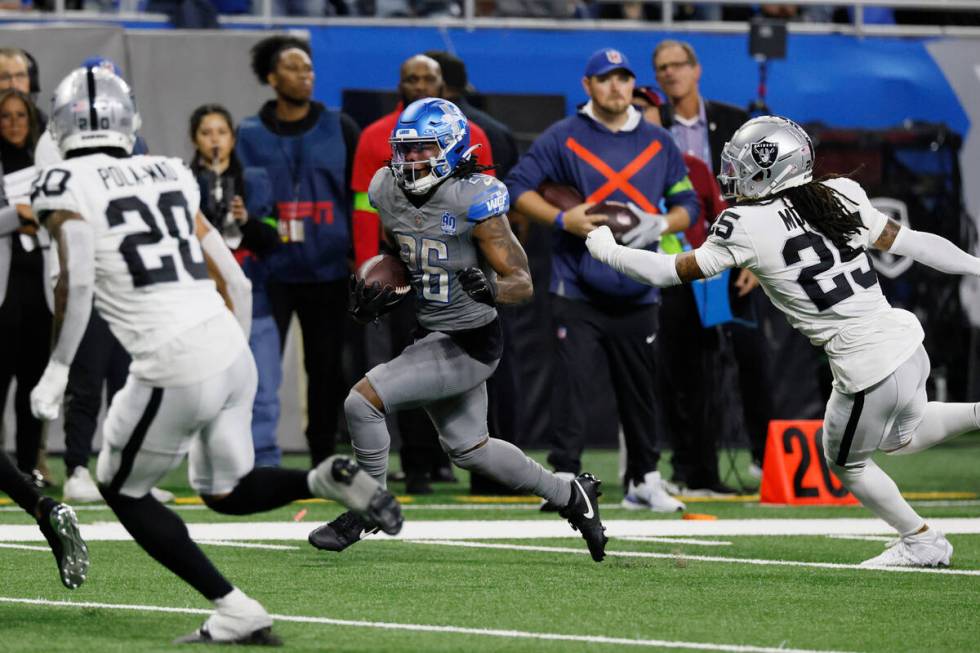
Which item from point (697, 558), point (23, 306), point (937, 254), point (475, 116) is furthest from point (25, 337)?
point (937, 254)

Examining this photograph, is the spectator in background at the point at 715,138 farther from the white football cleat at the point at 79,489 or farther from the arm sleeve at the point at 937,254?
the white football cleat at the point at 79,489

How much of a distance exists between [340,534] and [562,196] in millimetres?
2652

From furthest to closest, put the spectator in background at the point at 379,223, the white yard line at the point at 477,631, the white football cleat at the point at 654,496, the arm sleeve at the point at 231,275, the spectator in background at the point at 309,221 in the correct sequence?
the spectator in background at the point at 309,221
the spectator in background at the point at 379,223
the white football cleat at the point at 654,496
the arm sleeve at the point at 231,275
the white yard line at the point at 477,631

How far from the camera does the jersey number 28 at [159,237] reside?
16.1ft

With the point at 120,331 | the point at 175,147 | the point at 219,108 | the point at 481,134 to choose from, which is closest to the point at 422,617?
the point at 120,331

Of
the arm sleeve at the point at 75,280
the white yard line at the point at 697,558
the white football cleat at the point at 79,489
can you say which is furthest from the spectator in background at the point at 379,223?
the arm sleeve at the point at 75,280

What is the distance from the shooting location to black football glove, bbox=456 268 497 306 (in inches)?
247

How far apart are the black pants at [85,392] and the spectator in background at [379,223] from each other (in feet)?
4.43

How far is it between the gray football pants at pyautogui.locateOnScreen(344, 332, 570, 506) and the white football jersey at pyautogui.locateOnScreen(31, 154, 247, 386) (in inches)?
59.1

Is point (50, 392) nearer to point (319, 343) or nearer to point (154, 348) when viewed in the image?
point (154, 348)

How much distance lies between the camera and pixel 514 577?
6262mm

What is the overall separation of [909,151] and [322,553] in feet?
22.2

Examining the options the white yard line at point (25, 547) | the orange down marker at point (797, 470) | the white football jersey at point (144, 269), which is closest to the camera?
the white football jersey at point (144, 269)

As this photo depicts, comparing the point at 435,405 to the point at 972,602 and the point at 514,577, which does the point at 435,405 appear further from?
the point at 972,602
